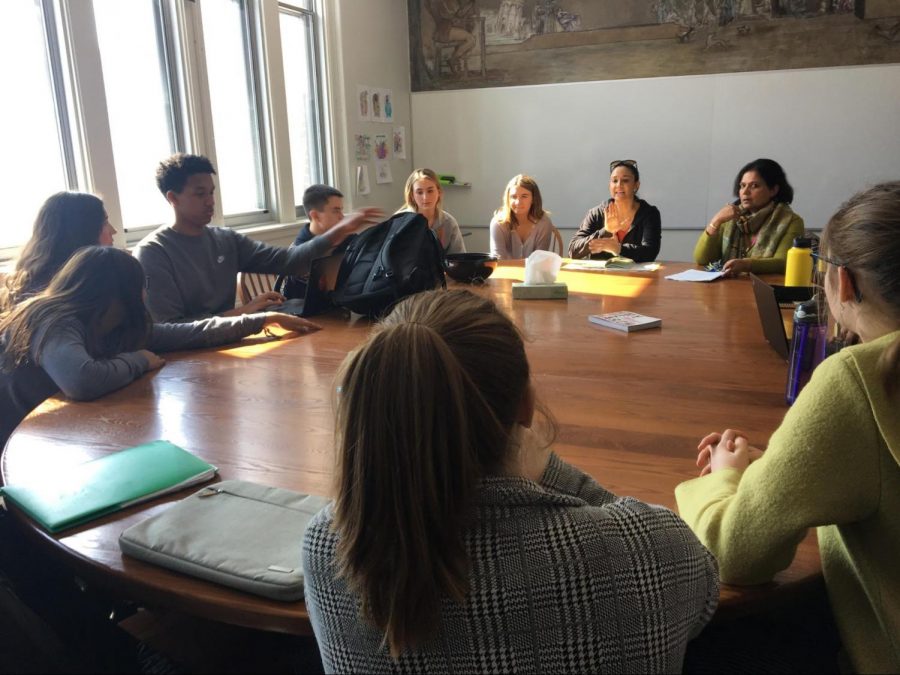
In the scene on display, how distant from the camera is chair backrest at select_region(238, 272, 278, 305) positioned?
3434 mm

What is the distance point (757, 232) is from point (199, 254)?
244cm

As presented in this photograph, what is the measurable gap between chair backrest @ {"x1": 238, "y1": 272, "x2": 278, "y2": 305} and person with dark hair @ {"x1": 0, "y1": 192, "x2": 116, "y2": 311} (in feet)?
3.35

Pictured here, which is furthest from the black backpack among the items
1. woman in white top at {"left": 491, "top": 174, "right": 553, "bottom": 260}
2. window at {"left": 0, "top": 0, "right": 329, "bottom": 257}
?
woman in white top at {"left": 491, "top": 174, "right": 553, "bottom": 260}

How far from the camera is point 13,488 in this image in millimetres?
1146

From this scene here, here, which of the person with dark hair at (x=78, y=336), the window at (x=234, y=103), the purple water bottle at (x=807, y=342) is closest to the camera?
the purple water bottle at (x=807, y=342)

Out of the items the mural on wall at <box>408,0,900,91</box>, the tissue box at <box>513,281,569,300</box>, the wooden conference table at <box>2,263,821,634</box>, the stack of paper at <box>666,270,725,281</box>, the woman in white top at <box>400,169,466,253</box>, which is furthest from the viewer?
the mural on wall at <box>408,0,900,91</box>

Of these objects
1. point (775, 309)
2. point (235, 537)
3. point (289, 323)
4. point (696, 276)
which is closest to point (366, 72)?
point (696, 276)

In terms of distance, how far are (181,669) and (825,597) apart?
958mm

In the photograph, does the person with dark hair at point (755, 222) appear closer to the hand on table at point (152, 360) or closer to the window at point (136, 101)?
the hand on table at point (152, 360)

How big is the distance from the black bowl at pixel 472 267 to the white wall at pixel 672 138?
108 inches

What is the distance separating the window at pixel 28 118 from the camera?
3.03 m

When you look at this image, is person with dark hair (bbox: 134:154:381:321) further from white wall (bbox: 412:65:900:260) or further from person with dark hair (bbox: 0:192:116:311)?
white wall (bbox: 412:65:900:260)

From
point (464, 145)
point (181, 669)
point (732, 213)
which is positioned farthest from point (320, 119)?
point (181, 669)

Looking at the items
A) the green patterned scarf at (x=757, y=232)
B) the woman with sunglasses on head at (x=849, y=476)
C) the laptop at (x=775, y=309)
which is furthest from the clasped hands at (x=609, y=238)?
the woman with sunglasses on head at (x=849, y=476)
